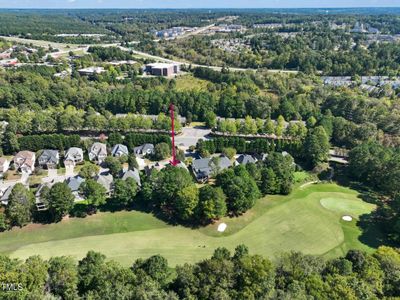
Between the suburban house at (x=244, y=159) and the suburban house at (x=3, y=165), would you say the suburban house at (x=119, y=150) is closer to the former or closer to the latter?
the suburban house at (x=3, y=165)

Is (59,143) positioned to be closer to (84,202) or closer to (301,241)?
(84,202)

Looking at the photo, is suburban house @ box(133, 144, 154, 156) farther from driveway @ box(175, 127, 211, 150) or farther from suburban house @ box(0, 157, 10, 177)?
suburban house @ box(0, 157, 10, 177)

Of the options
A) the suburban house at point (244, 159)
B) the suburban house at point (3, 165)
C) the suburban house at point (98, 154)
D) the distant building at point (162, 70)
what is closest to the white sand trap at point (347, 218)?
the suburban house at point (244, 159)

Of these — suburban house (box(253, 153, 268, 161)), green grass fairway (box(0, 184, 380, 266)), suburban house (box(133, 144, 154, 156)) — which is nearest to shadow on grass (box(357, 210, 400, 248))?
green grass fairway (box(0, 184, 380, 266))

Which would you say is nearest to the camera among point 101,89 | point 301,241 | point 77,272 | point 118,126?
point 77,272

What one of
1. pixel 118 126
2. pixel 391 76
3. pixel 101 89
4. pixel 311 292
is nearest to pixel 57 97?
pixel 101 89

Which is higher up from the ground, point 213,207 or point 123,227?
point 213,207

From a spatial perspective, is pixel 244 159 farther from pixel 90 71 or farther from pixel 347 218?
pixel 90 71
